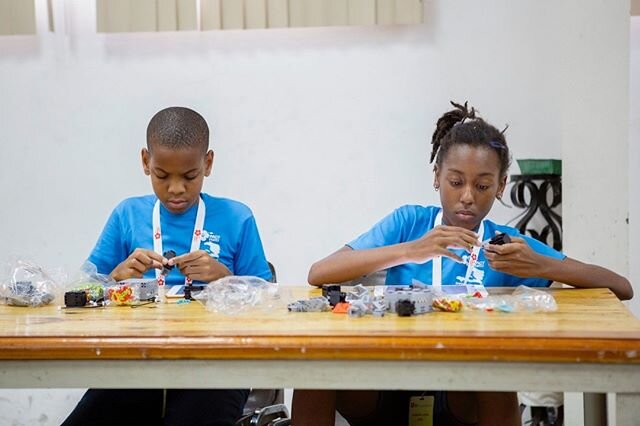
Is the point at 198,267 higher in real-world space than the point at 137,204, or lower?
lower

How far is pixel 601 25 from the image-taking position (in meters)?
3.62

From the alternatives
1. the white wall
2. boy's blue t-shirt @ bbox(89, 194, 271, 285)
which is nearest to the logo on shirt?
boy's blue t-shirt @ bbox(89, 194, 271, 285)

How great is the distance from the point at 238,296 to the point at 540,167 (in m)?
2.31

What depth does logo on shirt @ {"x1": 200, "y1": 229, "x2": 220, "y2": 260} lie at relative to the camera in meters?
2.65

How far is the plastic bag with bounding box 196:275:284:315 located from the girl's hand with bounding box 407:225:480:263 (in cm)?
41

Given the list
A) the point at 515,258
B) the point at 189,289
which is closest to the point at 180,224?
the point at 189,289

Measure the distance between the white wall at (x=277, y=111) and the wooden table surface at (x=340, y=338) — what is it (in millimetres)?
2436

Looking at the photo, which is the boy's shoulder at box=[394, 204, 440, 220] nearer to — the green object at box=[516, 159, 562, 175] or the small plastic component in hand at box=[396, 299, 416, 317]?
the small plastic component in hand at box=[396, 299, 416, 317]

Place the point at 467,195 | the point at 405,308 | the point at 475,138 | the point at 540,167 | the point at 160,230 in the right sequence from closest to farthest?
the point at 405,308
the point at 467,195
the point at 475,138
the point at 160,230
the point at 540,167

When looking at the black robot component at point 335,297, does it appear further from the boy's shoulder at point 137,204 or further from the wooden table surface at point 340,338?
the boy's shoulder at point 137,204

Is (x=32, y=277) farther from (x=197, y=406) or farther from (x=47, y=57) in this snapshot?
(x=47, y=57)

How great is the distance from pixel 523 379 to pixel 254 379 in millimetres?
513

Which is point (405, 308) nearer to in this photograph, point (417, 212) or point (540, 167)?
point (417, 212)

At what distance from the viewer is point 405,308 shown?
1.85 metres
